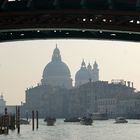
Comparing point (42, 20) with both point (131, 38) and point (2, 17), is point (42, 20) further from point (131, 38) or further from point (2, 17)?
Result: point (131, 38)

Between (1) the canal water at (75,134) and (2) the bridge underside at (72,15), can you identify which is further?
(1) the canal water at (75,134)

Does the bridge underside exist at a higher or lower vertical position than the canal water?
higher

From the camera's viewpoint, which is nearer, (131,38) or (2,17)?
(2,17)

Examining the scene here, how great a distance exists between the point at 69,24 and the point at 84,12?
74.0 inches

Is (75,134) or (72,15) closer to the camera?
Result: (72,15)

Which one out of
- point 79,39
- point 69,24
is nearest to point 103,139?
point 79,39

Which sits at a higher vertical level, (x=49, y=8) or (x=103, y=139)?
(x=49, y=8)

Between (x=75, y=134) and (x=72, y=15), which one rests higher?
(x=72, y=15)

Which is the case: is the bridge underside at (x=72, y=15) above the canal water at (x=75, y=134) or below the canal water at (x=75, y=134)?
above

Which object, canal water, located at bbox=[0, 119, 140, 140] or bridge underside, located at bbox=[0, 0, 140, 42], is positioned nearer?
bridge underside, located at bbox=[0, 0, 140, 42]

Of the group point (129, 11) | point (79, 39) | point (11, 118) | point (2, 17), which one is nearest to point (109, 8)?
point (129, 11)

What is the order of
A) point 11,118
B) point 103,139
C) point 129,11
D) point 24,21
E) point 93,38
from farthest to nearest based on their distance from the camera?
point 11,118 < point 103,139 < point 93,38 < point 24,21 < point 129,11

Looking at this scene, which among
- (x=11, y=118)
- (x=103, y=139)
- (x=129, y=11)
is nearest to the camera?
(x=129, y=11)

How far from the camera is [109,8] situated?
28797mm
